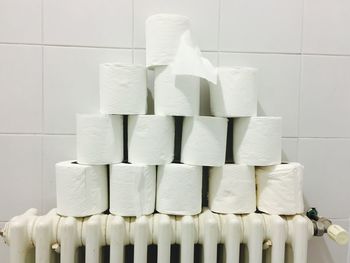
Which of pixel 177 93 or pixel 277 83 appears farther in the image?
pixel 277 83

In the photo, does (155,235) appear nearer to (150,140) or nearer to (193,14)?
(150,140)

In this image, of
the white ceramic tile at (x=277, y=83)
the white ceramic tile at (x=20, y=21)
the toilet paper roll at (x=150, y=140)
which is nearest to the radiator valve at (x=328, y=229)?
the white ceramic tile at (x=277, y=83)

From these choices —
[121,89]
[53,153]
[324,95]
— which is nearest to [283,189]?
[324,95]

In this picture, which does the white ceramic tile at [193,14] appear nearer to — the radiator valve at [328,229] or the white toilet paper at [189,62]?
the white toilet paper at [189,62]

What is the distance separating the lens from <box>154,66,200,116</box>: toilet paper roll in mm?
634

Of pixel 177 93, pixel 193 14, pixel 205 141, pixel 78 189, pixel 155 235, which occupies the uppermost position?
pixel 193 14

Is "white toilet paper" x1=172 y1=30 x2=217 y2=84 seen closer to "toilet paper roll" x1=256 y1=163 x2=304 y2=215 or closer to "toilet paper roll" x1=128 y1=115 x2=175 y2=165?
"toilet paper roll" x1=128 y1=115 x2=175 y2=165

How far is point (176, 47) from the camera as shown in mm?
640

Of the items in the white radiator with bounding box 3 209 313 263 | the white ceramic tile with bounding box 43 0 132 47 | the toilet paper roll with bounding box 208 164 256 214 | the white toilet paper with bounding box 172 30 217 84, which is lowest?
the white radiator with bounding box 3 209 313 263

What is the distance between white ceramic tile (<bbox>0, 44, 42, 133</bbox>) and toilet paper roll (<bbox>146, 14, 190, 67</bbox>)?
33cm

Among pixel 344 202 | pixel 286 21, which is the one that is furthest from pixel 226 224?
pixel 286 21

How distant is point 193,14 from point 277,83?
296 millimetres

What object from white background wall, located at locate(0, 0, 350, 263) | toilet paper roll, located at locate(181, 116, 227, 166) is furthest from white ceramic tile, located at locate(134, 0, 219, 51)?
toilet paper roll, located at locate(181, 116, 227, 166)

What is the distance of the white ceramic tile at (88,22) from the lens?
744mm
